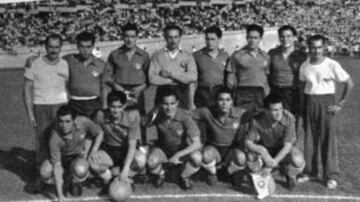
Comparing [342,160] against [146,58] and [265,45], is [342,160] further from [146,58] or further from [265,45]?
[265,45]

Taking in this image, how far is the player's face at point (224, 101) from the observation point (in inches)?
302

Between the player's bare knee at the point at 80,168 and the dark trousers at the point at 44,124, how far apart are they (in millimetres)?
819

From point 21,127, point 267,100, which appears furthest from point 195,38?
point 267,100

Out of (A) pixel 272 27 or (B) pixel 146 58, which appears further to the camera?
(A) pixel 272 27

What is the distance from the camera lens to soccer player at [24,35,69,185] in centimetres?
789

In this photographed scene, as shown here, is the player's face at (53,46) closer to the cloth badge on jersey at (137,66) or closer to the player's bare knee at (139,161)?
the cloth badge on jersey at (137,66)

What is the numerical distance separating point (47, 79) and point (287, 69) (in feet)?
10.8

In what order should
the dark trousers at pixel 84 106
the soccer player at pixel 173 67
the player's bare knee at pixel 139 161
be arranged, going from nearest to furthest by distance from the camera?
the player's bare knee at pixel 139 161, the dark trousers at pixel 84 106, the soccer player at pixel 173 67

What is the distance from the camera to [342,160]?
29.8 ft

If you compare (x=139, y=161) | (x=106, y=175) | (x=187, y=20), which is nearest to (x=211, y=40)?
(x=139, y=161)

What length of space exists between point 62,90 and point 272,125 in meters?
2.86

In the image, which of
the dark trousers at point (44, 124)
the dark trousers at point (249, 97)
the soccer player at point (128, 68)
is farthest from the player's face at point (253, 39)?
the dark trousers at point (44, 124)

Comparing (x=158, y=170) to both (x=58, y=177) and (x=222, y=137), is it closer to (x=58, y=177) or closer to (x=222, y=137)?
(x=222, y=137)

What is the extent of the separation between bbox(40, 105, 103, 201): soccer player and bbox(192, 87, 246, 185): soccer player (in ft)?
4.68
